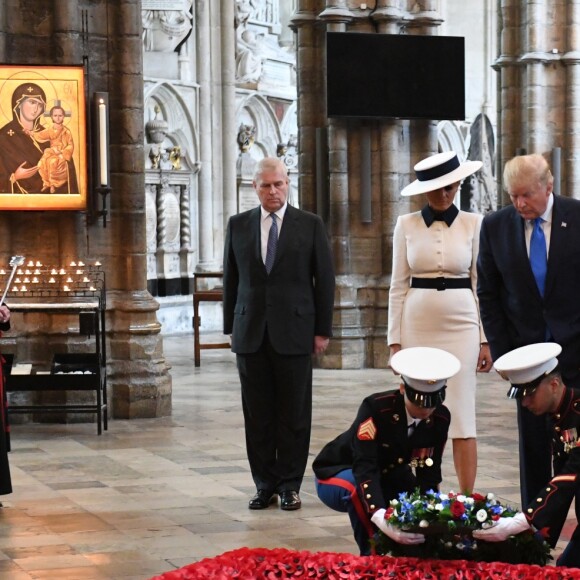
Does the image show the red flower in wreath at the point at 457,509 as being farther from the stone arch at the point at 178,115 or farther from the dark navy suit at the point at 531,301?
the stone arch at the point at 178,115

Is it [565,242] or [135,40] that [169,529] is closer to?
[565,242]

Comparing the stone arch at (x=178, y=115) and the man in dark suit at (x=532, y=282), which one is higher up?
the stone arch at (x=178, y=115)

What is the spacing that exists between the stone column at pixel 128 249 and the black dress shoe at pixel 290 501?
138 inches

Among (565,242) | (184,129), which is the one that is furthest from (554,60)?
(565,242)

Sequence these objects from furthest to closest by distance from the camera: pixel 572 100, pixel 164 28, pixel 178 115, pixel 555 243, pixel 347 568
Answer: pixel 178 115, pixel 164 28, pixel 572 100, pixel 555 243, pixel 347 568

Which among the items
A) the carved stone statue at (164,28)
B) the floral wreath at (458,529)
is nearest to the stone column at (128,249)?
the floral wreath at (458,529)

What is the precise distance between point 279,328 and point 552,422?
8.38ft

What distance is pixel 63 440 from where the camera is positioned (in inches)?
371

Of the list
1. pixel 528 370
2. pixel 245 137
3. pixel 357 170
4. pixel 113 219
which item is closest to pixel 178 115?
pixel 245 137

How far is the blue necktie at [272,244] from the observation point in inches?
281

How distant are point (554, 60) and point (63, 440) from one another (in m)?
10.4

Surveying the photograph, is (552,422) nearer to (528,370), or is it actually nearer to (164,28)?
(528,370)

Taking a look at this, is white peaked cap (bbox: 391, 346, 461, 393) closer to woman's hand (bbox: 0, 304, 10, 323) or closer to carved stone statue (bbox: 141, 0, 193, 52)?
woman's hand (bbox: 0, 304, 10, 323)

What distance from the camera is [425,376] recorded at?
456 centimetres
